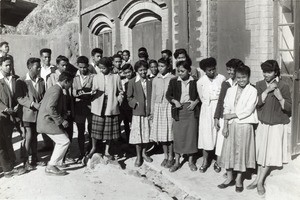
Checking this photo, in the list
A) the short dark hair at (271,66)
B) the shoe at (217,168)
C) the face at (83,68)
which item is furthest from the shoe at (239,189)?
the face at (83,68)

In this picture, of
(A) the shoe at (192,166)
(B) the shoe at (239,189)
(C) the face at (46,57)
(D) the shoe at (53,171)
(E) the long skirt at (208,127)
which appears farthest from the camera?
(C) the face at (46,57)

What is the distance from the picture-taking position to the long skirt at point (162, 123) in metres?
5.57

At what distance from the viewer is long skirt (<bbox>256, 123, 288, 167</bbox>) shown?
438cm

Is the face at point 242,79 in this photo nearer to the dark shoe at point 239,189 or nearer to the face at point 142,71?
the dark shoe at point 239,189

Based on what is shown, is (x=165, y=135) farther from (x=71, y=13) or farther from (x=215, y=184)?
(x=71, y=13)

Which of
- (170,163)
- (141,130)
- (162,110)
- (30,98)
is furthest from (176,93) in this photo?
(30,98)

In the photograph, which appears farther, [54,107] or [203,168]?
[203,168]

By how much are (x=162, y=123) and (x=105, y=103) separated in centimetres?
99

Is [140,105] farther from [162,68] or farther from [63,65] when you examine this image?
[63,65]

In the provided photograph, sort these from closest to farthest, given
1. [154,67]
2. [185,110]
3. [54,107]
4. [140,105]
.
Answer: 1. [54,107]
2. [185,110]
3. [140,105]
4. [154,67]

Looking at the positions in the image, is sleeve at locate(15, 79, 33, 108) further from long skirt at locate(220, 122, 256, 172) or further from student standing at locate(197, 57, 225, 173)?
long skirt at locate(220, 122, 256, 172)

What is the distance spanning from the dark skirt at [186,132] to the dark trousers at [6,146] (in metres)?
2.60

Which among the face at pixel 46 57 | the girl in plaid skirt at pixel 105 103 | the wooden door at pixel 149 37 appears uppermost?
the wooden door at pixel 149 37

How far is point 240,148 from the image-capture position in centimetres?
448
